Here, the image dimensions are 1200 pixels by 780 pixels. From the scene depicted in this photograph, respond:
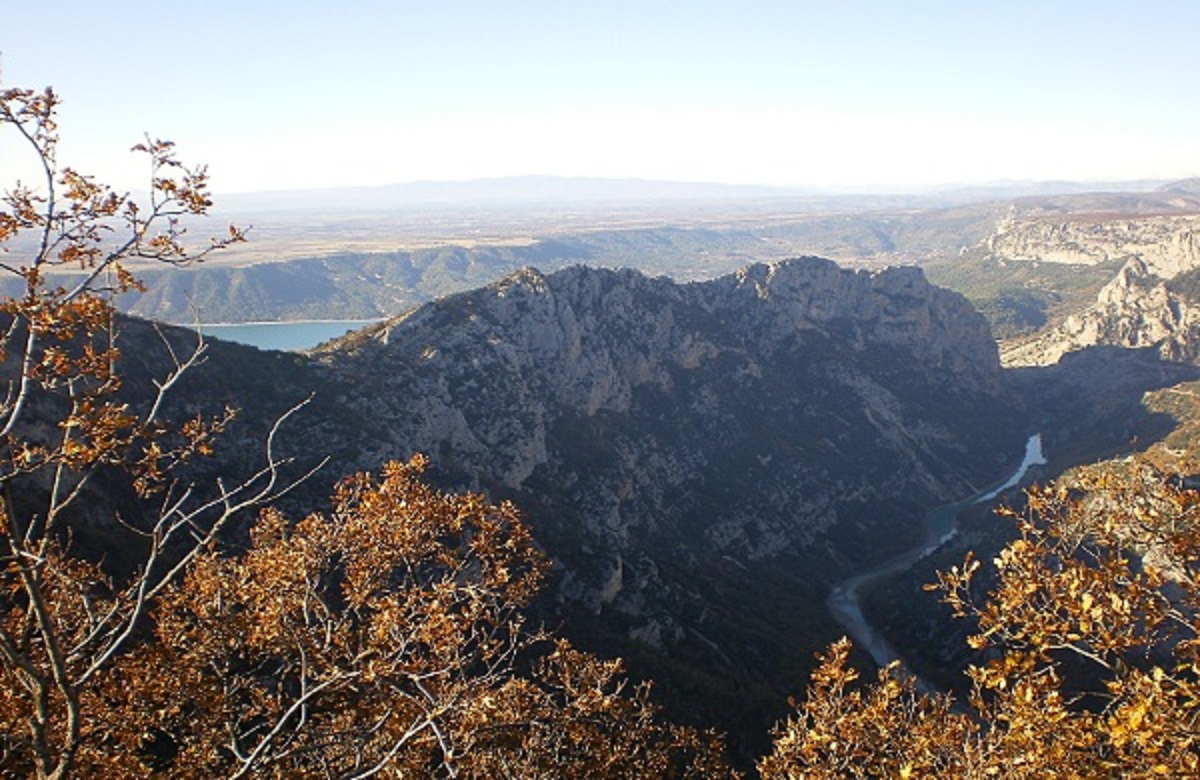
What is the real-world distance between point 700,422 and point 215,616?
106077 millimetres

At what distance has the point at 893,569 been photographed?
108 meters

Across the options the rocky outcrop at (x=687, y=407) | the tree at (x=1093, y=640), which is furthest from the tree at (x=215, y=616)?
the rocky outcrop at (x=687, y=407)

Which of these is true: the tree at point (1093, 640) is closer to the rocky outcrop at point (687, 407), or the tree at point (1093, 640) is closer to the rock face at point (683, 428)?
the rock face at point (683, 428)

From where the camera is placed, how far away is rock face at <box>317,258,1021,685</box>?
72750mm

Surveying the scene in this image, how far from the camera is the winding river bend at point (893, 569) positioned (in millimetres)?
85625

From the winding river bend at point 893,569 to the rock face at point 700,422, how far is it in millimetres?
2664

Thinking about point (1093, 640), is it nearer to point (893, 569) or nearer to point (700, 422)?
point (893, 569)

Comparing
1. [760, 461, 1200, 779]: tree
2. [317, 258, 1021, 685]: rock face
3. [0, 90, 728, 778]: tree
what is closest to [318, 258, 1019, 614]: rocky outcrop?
[317, 258, 1021, 685]: rock face

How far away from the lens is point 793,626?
260 ft

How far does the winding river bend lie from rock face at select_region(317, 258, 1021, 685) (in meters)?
2.66

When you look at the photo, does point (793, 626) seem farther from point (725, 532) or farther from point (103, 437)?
point (103, 437)

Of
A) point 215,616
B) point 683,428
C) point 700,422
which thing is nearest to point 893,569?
point 700,422

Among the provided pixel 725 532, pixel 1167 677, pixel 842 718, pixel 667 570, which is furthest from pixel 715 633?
pixel 1167 677

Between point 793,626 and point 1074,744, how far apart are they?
72440mm
